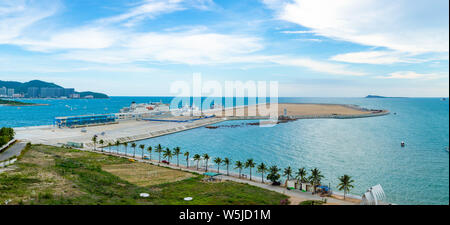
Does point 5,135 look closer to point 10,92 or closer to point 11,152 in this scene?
point 11,152

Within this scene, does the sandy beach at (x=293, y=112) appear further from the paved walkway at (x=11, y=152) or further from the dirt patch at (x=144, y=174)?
the paved walkway at (x=11, y=152)

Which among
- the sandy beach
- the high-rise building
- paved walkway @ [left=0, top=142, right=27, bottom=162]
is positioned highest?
the high-rise building

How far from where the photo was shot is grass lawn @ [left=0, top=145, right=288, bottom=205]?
53.2 feet

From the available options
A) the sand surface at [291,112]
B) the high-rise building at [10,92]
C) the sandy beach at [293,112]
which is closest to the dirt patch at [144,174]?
the sandy beach at [293,112]

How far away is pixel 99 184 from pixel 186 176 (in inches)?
337

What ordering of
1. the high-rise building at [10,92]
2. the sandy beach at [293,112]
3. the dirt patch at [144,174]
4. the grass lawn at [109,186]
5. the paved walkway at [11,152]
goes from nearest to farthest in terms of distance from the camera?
the grass lawn at [109,186] → the dirt patch at [144,174] → the paved walkway at [11,152] → the sandy beach at [293,112] → the high-rise building at [10,92]

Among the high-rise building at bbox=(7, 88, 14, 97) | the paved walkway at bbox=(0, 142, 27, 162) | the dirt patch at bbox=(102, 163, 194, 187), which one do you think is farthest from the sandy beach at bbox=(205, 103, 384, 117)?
the high-rise building at bbox=(7, 88, 14, 97)

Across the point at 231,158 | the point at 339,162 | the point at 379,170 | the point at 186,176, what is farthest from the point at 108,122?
the point at 379,170

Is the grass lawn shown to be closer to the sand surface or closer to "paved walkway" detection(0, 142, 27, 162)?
"paved walkway" detection(0, 142, 27, 162)

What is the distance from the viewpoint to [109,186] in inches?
824

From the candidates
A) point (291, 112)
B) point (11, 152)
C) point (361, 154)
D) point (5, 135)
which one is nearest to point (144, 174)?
point (11, 152)

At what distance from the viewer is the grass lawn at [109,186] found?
16.2 m

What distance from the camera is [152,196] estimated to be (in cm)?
1873
